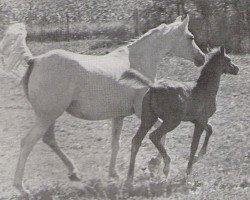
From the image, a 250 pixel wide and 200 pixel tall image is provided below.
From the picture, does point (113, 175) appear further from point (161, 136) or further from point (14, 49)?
point (14, 49)

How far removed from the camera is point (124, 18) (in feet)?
68.1

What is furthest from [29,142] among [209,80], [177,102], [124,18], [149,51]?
[124,18]

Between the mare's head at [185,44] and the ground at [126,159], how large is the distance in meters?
1.40

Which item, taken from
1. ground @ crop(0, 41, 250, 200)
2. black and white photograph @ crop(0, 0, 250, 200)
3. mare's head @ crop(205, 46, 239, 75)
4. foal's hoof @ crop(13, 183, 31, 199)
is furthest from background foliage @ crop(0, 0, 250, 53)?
foal's hoof @ crop(13, 183, 31, 199)

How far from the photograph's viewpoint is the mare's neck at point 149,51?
7.86m

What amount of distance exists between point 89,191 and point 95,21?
49.3 ft

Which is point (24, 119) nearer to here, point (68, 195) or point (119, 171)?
point (119, 171)

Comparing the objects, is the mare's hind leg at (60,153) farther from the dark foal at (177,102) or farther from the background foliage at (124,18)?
the background foliage at (124,18)

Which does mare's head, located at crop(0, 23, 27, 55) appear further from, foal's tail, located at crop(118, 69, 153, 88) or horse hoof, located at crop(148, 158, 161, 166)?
horse hoof, located at crop(148, 158, 161, 166)

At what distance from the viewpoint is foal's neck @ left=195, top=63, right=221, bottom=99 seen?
7562 mm

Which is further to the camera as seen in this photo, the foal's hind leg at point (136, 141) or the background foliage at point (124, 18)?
the background foliage at point (124, 18)

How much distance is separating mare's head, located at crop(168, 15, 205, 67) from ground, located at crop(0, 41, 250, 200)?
4.59ft

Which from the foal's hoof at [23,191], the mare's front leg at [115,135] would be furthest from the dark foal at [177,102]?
the foal's hoof at [23,191]

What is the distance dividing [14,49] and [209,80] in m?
2.38
